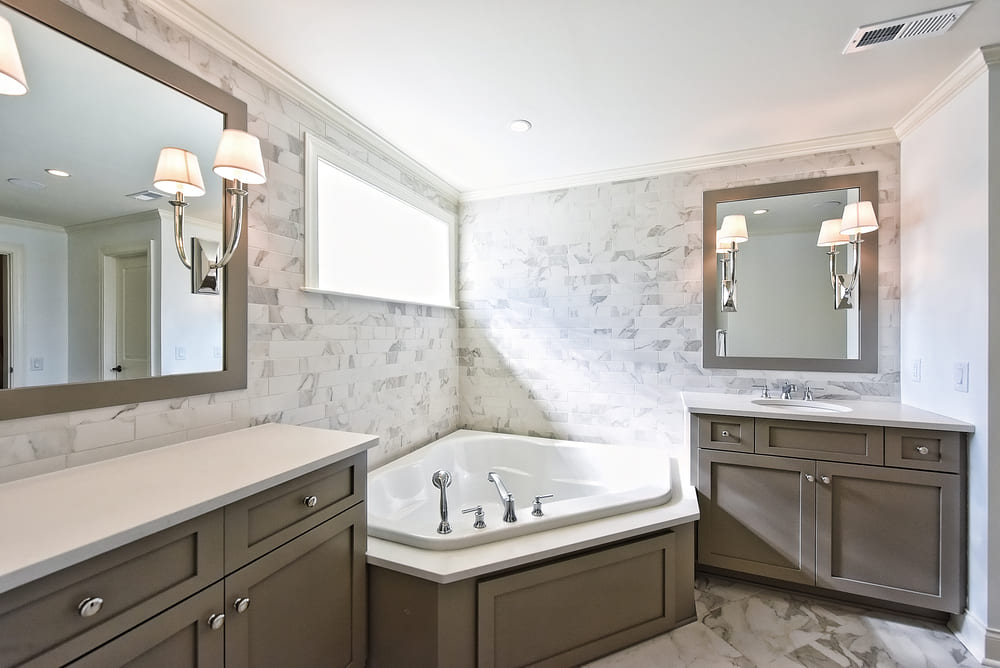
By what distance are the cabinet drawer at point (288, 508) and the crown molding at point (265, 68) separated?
1625 millimetres

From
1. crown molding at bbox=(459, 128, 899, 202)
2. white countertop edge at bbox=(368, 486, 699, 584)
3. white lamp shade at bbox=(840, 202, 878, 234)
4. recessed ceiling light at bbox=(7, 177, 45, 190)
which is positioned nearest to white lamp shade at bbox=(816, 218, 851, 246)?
white lamp shade at bbox=(840, 202, 878, 234)

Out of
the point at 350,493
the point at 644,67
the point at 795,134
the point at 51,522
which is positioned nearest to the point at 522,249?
the point at 644,67

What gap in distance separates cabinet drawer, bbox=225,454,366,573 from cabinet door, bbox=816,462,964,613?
216 centimetres

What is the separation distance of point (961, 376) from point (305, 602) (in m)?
2.78

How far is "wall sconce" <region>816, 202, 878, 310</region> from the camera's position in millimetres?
2287

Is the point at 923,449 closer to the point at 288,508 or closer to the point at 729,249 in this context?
the point at 729,249

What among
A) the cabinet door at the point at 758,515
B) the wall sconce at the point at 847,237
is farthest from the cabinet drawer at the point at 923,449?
the wall sconce at the point at 847,237

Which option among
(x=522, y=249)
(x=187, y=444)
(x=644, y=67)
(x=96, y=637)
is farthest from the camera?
(x=522, y=249)

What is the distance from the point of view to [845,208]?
2355 millimetres

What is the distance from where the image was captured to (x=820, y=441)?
2.06m

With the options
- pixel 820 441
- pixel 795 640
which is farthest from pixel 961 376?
pixel 795 640

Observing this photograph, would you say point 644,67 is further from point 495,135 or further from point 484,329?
point 484,329

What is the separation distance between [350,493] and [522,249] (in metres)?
2.25

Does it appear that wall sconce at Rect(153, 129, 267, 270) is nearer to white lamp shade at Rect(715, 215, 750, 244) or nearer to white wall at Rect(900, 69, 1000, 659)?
white lamp shade at Rect(715, 215, 750, 244)
